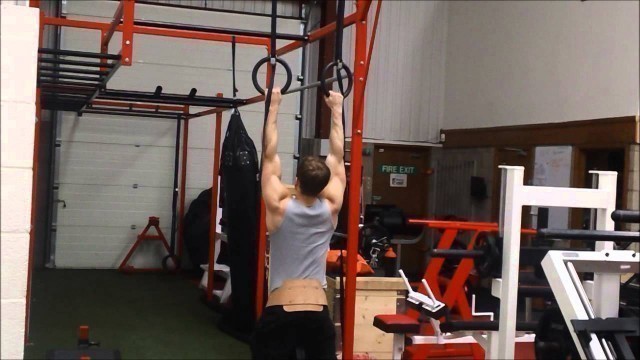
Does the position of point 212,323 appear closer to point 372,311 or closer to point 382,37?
point 372,311

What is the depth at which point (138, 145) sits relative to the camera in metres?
9.63

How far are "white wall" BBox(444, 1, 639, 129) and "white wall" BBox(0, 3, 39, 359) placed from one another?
522cm

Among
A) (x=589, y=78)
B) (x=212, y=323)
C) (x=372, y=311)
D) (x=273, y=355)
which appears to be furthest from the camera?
(x=589, y=78)

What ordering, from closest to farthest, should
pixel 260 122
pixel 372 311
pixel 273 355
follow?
pixel 273 355, pixel 372 311, pixel 260 122

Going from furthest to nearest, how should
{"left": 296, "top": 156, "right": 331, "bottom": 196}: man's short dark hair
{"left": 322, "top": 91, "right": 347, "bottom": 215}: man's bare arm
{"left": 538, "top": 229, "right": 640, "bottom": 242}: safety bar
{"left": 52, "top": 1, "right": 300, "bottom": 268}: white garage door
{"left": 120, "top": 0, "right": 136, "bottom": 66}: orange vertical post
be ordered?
1. {"left": 52, "top": 1, "right": 300, "bottom": 268}: white garage door
2. {"left": 120, "top": 0, "right": 136, "bottom": 66}: orange vertical post
3. {"left": 322, "top": 91, "right": 347, "bottom": 215}: man's bare arm
4. {"left": 296, "top": 156, "right": 331, "bottom": 196}: man's short dark hair
5. {"left": 538, "top": 229, "right": 640, "bottom": 242}: safety bar

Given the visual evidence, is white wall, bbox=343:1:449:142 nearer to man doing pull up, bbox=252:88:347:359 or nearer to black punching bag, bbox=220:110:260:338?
black punching bag, bbox=220:110:260:338

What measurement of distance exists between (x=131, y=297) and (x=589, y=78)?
16.9 feet

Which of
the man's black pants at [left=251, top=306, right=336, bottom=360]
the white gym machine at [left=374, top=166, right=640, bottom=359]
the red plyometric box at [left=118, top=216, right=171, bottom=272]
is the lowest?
the red plyometric box at [left=118, top=216, right=171, bottom=272]

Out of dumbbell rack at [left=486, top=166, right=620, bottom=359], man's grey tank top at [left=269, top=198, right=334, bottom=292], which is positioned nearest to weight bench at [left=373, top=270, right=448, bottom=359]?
dumbbell rack at [left=486, top=166, right=620, bottom=359]

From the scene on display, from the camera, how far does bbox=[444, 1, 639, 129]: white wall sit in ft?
22.1

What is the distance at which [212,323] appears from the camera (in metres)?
6.71

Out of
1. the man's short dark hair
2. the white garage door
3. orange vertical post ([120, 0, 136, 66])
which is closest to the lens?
the man's short dark hair

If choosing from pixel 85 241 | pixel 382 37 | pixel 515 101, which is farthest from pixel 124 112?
pixel 515 101

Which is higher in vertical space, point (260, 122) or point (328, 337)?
point (260, 122)
